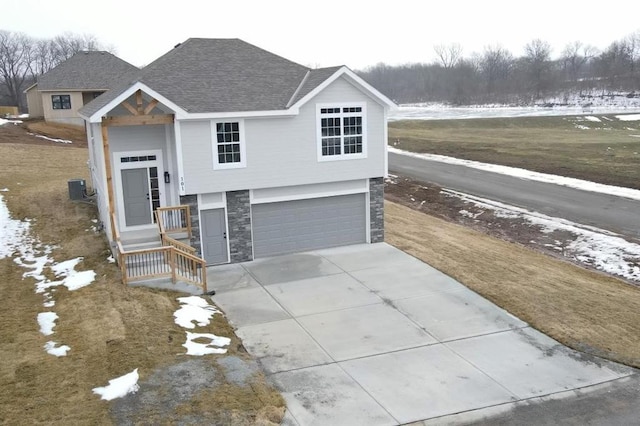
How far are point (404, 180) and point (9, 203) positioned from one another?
22503mm

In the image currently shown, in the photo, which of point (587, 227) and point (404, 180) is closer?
point (587, 227)

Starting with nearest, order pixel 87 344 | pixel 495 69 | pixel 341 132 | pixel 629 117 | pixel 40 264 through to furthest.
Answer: pixel 87 344 → pixel 40 264 → pixel 341 132 → pixel 629 117 → pixel 495 69

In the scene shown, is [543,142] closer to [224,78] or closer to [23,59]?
[224,78]

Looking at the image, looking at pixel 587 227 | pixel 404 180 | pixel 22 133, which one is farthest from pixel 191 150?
pixel 22 133

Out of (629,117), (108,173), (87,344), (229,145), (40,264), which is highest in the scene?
(229,145)

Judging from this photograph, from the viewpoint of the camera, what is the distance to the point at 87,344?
11.8 metres

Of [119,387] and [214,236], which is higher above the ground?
[214,236]

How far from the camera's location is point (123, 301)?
14195 millimetres

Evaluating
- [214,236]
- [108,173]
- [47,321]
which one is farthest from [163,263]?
[47,321]

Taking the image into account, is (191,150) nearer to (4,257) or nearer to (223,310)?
(223,310)

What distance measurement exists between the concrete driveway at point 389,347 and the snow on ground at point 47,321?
3.93 meters

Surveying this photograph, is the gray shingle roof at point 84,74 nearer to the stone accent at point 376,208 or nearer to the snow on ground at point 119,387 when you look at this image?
the stone accent at point 376,208

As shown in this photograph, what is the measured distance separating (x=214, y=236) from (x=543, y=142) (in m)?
43.8

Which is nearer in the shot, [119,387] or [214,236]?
[119,387]
